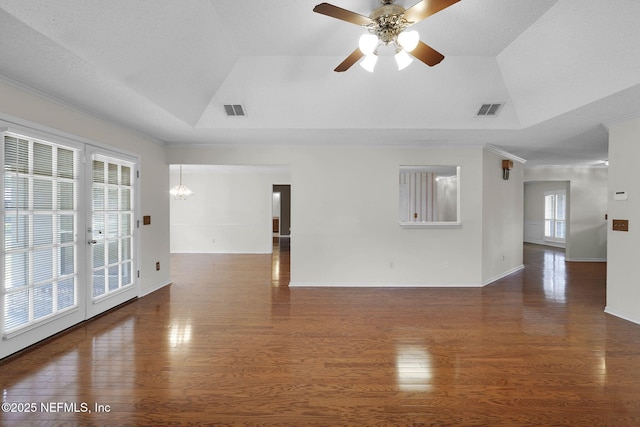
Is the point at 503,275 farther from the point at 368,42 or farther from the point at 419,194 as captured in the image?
the point at 368,42

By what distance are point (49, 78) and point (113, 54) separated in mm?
693

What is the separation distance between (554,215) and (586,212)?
246 cm

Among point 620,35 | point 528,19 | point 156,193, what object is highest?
point 528,19

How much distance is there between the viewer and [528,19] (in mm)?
2359

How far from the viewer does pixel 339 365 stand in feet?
7.44

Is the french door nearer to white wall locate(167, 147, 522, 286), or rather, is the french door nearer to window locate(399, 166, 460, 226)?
white wall locate(167, 147, 522, 286)

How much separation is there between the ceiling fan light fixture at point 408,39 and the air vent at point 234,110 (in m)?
2.17

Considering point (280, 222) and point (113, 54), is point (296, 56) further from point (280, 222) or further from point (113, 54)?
point (280, 222)

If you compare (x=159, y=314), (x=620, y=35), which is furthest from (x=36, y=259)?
(x=620, y=35)

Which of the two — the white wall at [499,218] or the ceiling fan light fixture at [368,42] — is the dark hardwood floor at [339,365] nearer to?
the white wall at [499,218]

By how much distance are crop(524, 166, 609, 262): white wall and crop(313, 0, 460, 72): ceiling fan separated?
6.96 m

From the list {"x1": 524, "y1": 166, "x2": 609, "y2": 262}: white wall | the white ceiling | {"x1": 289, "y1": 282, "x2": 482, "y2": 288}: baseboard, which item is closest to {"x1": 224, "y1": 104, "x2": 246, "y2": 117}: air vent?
the white ceiling

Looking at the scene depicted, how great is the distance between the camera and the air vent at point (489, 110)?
3.39 meters

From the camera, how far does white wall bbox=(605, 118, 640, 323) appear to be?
3.15m
